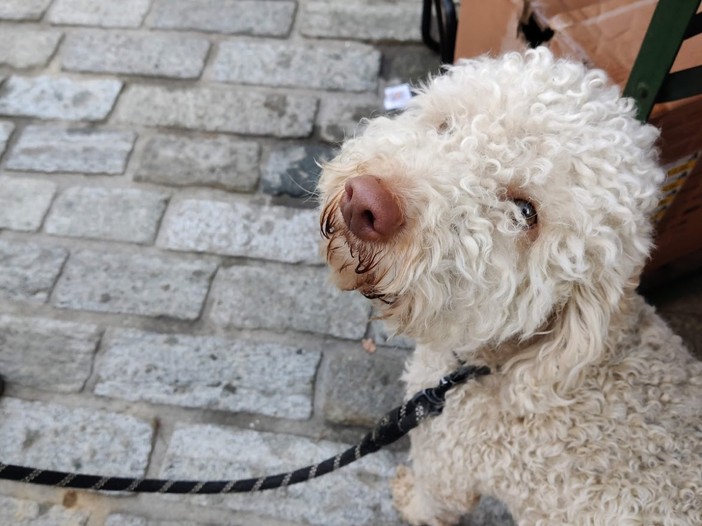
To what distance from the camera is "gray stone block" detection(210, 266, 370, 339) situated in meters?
2.68

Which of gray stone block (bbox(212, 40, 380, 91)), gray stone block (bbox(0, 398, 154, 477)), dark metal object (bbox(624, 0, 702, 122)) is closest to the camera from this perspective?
dark metal object (bbox(624, 0, 702, 122))

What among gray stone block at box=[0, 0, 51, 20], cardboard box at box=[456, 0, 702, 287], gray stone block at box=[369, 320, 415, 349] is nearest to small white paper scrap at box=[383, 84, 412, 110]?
cardboard box at box=[456, 0, 702, 287]

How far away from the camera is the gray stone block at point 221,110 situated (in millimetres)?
3270

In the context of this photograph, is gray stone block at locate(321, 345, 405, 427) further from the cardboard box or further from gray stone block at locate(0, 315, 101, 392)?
the cardboard box

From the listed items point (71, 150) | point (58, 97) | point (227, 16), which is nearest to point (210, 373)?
point (71, 150)

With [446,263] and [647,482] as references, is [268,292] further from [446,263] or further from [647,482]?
[647,482]

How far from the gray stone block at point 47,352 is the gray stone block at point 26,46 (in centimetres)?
169

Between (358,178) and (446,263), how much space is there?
0.94 feet

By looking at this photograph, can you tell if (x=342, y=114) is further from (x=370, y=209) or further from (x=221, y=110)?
(x=370, y=209)

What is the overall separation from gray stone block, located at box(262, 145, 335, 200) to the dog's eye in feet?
5.68

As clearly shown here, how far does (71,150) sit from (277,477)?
2.22 m

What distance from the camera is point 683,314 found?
2756mm

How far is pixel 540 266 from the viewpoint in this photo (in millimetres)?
1392

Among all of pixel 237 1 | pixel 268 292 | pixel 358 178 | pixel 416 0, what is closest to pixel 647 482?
pixel 358 178
